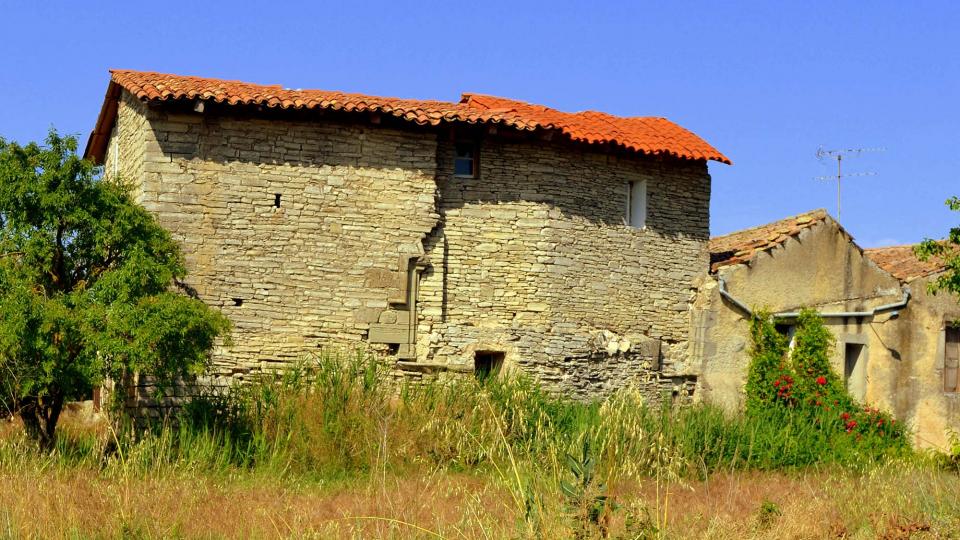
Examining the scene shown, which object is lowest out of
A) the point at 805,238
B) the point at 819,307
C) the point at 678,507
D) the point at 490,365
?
the point at 678,507

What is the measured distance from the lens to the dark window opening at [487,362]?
54.5ft

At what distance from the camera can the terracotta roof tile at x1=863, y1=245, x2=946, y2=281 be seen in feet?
A: 64.3

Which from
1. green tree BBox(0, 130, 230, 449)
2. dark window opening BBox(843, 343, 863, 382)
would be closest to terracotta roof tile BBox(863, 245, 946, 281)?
dark window opening BBox(843, 343, 863, 382)

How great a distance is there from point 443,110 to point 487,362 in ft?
13.0

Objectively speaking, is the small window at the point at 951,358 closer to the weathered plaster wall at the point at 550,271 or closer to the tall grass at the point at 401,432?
the tall grass at the point at 401,432

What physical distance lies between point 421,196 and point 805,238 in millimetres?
7220

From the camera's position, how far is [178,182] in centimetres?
1525

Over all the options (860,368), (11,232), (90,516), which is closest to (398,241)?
(11,232)

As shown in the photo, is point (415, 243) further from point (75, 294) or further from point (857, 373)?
point (857, 373)

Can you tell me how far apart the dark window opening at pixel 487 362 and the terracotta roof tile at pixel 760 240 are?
4401 mm

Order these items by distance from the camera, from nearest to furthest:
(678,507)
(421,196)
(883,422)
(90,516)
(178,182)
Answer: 1. (90,516)
2. (678,507)
3. (178,182)
4. (421,196)
5. (883,422)

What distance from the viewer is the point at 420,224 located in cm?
1622

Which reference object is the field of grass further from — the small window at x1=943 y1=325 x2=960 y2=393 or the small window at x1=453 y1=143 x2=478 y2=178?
the small window at x1=453 y1=143 x2=478 y2=178

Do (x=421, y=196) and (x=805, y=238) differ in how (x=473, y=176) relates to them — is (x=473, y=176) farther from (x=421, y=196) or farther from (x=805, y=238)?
(x=805, y=238)
